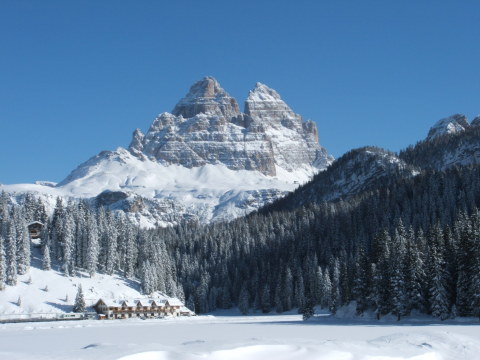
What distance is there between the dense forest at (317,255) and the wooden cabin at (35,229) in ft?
7.99

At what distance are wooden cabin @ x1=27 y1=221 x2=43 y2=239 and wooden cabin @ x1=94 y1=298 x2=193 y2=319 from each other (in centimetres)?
3762

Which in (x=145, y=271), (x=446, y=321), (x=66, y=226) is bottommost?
(x=446, y=321)

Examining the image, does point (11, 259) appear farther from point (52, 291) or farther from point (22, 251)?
point (52, 291)

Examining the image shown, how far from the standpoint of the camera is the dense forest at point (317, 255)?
83.1m

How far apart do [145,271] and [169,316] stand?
16005 mm

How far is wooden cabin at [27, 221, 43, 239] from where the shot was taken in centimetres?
14575

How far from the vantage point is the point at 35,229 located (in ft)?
483

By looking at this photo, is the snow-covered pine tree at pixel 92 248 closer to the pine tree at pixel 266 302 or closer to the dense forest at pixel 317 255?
the dense forest at pixel 317 255

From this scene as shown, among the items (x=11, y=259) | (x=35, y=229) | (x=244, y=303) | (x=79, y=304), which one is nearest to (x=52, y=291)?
(x=79, y=304)

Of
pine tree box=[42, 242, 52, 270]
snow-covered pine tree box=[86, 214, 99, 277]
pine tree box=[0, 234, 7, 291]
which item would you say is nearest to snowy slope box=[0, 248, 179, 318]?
pine tree box=[42, 242, 52, 270]

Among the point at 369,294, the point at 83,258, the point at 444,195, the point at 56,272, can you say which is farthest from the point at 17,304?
the point at 444,195

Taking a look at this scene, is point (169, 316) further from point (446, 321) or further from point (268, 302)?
point (446, 321)

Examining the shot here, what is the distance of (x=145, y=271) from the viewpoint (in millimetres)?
137000

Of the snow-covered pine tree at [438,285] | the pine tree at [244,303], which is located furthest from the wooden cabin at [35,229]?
the snow-covered pine tree at [438,285]
